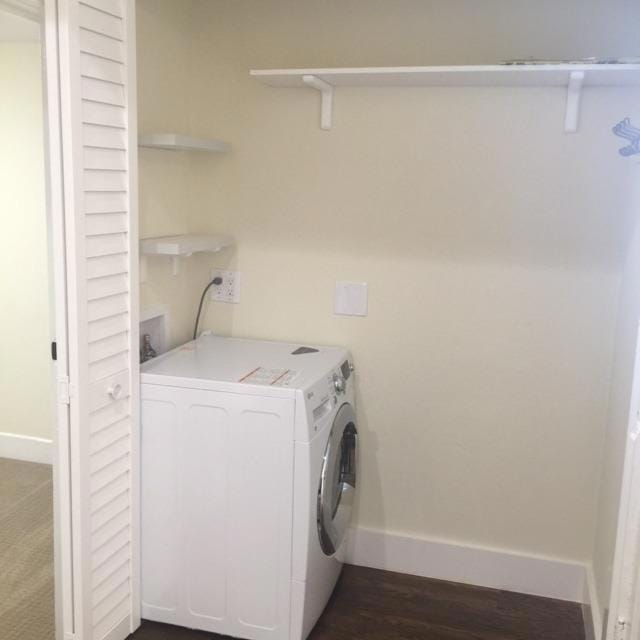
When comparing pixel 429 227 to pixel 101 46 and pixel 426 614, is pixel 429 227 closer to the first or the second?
pixel 101 46

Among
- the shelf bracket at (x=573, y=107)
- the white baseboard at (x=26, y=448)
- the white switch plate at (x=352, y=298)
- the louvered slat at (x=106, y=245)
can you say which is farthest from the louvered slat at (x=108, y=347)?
the shelf bracket at (x=573, y=107)

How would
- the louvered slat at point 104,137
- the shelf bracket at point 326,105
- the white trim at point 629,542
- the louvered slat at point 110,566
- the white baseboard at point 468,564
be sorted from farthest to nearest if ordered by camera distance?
the white baseboard at point 468,564 < the shelf bracket at point 326,105 < the louvered slat at point 110,566 < the louvered slat at point 104,137 < the white trim at point 629,542

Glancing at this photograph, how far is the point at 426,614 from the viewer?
2484 millimetres

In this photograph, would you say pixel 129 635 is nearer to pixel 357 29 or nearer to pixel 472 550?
pixel 472 550

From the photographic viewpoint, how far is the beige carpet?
2.32 m

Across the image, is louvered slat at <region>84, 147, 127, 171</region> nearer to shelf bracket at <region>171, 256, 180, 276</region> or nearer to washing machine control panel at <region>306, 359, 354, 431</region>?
shelf bracket at <region>171, 256, 180, 276</region>

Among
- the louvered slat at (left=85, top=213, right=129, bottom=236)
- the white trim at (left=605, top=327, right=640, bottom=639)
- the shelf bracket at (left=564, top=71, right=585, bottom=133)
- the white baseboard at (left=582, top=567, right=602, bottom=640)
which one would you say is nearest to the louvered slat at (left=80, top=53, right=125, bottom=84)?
the louvered slat at (left=85, top=213, right=129, bottom=236)

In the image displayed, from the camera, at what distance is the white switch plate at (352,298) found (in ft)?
8.66

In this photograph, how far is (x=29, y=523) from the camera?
287cm

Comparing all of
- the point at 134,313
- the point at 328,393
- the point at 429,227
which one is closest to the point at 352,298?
the point at 429,227

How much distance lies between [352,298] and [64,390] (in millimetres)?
1137

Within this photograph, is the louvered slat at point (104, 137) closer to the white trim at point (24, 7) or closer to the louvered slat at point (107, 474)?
the white trim at point (24, 7)

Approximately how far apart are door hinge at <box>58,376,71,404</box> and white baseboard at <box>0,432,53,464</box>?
146cm

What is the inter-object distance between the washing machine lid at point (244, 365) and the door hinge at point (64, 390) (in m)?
0.33
